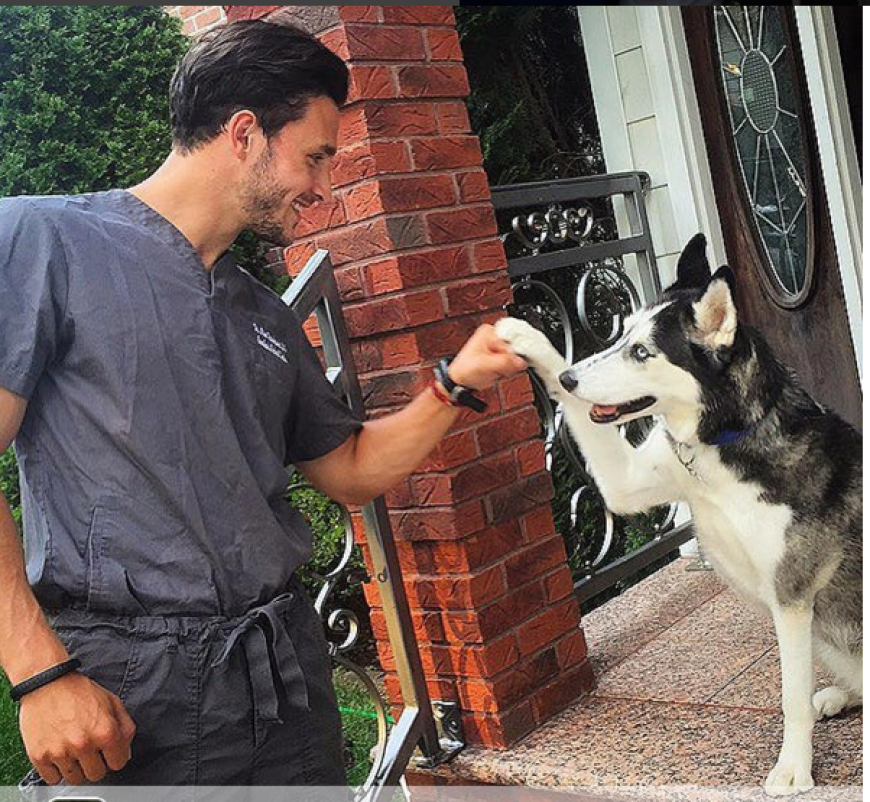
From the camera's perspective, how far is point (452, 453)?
2436 millimetres

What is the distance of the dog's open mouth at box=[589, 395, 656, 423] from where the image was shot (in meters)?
2.09

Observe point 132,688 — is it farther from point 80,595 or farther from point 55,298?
point 55,298

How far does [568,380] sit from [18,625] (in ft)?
3.47

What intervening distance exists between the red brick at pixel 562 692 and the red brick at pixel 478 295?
3.02ft

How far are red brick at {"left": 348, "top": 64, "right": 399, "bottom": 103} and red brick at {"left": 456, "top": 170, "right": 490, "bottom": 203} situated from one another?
260 millimetres

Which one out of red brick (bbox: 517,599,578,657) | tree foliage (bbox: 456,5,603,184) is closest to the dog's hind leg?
red brick (bbox: 517,599,578,657)

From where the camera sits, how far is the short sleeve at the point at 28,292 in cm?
148

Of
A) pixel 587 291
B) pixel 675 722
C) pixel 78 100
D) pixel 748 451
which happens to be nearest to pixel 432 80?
pixel 748 451

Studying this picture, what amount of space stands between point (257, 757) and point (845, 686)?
1.31 meters

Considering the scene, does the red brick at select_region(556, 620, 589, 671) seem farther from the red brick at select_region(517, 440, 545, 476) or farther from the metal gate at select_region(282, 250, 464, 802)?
the red brick at select_region(517, 440, 545, 476)

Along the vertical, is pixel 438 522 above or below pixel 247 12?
below

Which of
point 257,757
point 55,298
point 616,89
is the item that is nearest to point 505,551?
point 257,757

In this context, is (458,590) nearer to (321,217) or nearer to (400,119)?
(321,217)

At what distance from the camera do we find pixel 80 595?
1.59m
